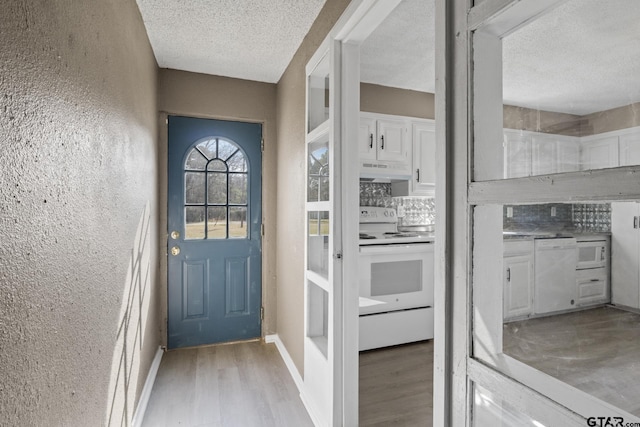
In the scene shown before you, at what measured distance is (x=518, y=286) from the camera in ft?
2.47

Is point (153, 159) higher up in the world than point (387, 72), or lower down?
lower down

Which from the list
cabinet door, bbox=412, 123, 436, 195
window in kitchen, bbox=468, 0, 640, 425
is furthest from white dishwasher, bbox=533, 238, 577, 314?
cabinet door, bbox=412, 123, 436, 195

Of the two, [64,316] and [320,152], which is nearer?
[64,316]

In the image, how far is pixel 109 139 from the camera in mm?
1419

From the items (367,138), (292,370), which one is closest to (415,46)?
(367,138)

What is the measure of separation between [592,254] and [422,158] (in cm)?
280

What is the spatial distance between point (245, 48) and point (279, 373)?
251 centimetres

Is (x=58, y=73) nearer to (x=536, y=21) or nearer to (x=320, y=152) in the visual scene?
(x=536, y=21)

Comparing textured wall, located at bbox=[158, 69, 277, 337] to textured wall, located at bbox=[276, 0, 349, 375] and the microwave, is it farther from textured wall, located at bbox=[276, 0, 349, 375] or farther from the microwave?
the microwave

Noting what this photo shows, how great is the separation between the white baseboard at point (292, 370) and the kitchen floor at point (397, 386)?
0.98 ft

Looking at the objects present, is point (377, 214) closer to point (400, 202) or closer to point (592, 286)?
point (400, 202)

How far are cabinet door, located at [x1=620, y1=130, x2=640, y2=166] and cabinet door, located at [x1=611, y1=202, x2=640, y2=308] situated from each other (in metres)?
0.07

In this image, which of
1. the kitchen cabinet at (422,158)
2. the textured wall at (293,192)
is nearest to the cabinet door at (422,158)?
the kitchen cabinet at (422,158)

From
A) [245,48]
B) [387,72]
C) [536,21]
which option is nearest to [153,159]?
[245,48]
